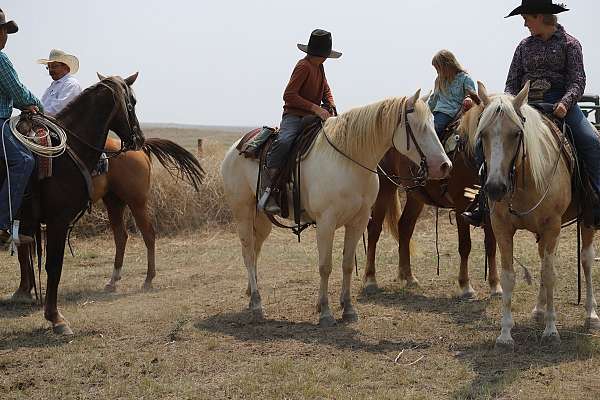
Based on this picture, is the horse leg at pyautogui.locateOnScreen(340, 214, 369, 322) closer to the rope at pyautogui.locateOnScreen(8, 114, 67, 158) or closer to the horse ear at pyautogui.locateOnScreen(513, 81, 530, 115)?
the horse ear at pyautogui.locateOnScreen(513, 81, 530, 115)

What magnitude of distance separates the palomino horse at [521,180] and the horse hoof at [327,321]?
5.20ft

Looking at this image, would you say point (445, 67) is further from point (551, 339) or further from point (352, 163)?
point (551, 339)

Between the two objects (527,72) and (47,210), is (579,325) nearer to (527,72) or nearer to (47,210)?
(527,72)

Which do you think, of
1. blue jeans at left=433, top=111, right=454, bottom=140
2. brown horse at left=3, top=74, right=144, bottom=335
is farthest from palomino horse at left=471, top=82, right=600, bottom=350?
brown horse at left=3, top=74, right=144, bottom=335

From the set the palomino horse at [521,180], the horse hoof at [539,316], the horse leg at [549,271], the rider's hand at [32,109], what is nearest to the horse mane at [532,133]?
the palomino horse at [521,180]

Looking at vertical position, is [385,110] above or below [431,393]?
above

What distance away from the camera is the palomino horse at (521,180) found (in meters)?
5.17

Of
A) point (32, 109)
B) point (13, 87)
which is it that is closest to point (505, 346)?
point (32, 109)

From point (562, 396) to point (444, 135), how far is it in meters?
3.91

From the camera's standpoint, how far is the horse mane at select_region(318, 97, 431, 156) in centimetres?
626

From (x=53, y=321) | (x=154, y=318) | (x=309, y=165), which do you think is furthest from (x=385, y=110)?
(x=53, y=321)

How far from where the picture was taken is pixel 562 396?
15.0ft

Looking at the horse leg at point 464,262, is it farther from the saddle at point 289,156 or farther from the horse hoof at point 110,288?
the horse hoof at point 110,288

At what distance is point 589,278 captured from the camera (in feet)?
20.8
